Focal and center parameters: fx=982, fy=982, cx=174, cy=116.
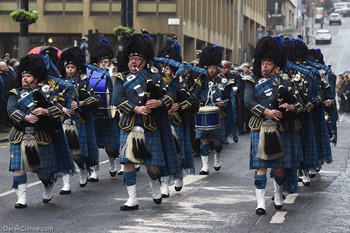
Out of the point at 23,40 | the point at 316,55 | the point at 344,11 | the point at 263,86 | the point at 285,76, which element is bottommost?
the point at 263,86

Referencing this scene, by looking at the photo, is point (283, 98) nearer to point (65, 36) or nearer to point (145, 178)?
point (145, 178)

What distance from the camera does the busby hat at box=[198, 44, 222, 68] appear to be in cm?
1539

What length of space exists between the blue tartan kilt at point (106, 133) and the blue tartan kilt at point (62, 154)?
2717 millimetres

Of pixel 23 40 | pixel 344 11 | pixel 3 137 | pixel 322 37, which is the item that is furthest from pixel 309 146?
pixel 344 11

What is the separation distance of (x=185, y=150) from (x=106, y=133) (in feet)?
6.13

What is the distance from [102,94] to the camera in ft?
46.2

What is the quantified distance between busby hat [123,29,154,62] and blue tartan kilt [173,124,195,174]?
213 cm

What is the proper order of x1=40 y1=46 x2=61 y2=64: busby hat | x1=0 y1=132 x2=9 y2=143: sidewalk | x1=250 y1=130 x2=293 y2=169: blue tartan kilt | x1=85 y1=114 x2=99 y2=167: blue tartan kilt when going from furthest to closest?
x1=0 y1=132 x2=9 y2=143: sidewalk < x1=85 y1=114 x2=99 y2=167: blue tartan kilt < x1=40 y1=46 x2=61 y2=64: busby hat < x1=250 y1=130 x2=293 y2=169: blue tartan kilt

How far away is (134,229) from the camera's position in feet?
31.8

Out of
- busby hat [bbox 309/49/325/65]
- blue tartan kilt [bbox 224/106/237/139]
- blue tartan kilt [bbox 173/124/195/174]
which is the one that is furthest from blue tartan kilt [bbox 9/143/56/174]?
blue tartan kilt [bbox 224/106/237/139]

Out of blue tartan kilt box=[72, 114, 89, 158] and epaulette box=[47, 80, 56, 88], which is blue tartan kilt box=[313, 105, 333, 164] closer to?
blue tartan kilt box=[72, 114, 89, 158]

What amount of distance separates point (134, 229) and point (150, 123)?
5.93ft

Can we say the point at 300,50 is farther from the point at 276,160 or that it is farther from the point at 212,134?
the point at 276,160

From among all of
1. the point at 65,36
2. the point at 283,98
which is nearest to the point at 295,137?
the point at 283,98
